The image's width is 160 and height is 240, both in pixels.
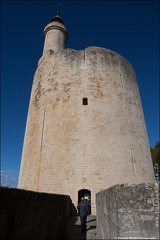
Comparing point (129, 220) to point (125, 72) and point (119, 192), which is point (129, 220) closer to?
point (119, 192)

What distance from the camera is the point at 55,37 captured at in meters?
16.0

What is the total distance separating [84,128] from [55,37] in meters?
9.47

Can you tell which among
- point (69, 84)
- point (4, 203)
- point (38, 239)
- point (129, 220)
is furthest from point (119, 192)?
point (69, 84)

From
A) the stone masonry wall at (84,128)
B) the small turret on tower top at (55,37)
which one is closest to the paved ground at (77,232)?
the stone masonry wall at (84,128)

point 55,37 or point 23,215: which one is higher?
point 55,37

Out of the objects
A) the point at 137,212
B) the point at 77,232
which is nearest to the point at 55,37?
the point at 77,232

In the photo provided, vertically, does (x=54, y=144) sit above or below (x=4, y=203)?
above

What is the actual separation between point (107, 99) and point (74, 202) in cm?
677

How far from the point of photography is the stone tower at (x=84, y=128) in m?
10.2

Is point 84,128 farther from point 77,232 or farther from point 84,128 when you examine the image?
point 77,232

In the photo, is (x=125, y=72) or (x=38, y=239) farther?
(x=125, y=72)

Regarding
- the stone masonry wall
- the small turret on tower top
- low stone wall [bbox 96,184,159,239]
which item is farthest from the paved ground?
the small turret on tower top

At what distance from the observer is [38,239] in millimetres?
3316

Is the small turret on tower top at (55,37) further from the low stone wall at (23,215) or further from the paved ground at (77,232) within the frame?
the low stone wall at (23,215)
